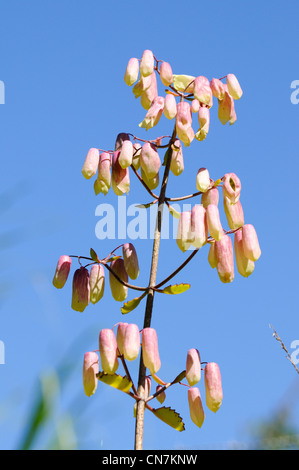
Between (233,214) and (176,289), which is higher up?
(233,214)

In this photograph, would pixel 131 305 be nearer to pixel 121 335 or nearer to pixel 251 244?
pixel 121 335

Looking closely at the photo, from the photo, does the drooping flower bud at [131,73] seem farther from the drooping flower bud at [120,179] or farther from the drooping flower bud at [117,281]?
the drooping flower bud at [117,281]

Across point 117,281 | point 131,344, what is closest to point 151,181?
point 117,281

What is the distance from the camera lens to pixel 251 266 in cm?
246

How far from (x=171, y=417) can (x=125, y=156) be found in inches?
40.5

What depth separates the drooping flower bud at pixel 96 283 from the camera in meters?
2.56

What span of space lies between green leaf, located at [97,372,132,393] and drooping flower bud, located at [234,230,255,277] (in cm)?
62

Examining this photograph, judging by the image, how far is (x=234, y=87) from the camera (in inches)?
108

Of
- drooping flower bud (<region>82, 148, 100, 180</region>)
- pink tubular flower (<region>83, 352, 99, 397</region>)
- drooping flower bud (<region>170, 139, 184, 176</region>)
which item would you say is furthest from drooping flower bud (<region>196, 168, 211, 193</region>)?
pink tubular flower (<region>83, 352, 99, 397</region>)

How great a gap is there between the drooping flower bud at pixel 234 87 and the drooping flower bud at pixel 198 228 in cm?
66

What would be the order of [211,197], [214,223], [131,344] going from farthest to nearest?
[211,197], [214,223], [131,344]

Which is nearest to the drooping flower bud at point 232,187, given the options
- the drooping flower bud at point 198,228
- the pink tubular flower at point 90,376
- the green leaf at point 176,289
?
the drooping flower bud at point 198,228
